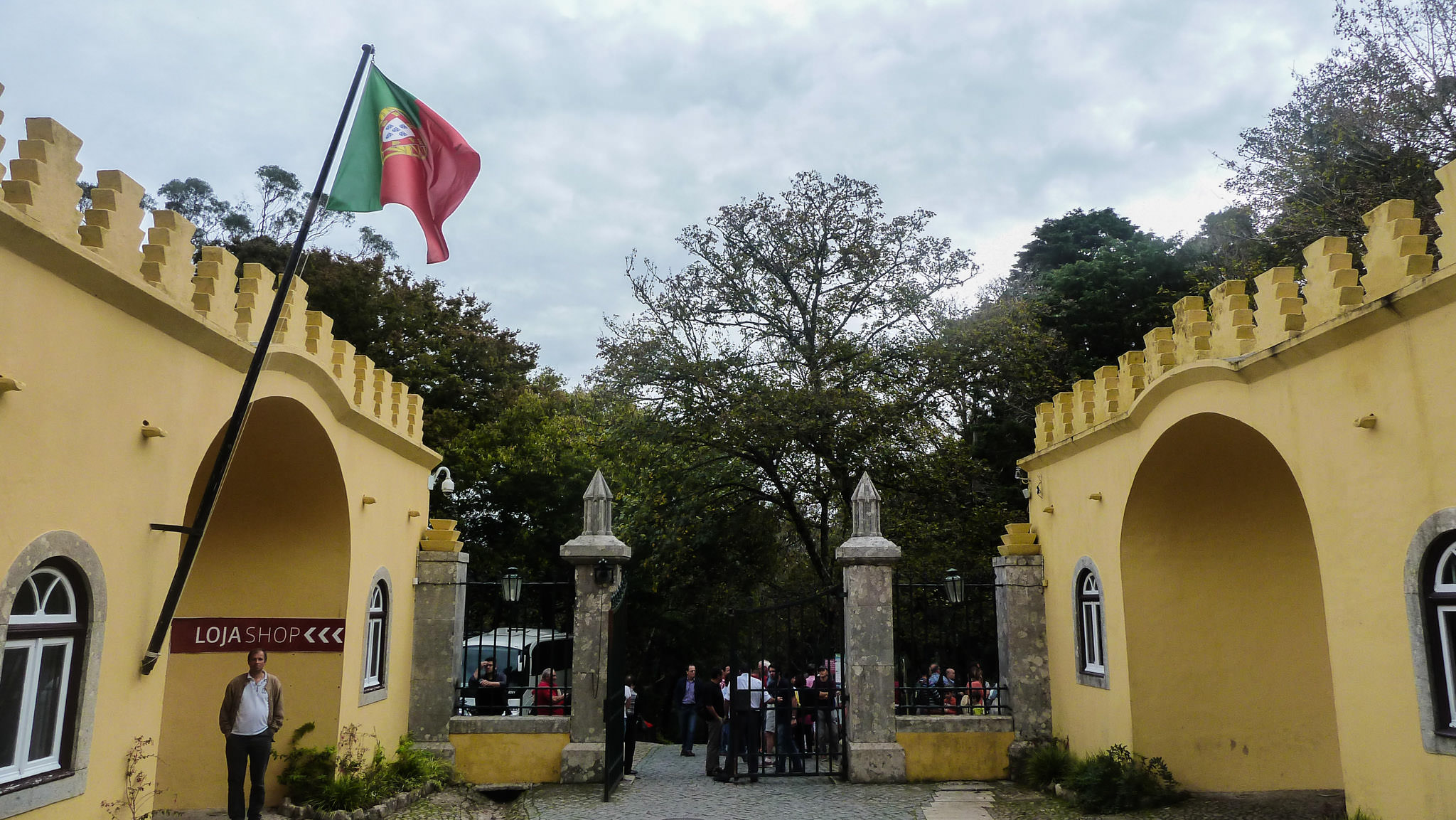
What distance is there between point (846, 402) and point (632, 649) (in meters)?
11.7

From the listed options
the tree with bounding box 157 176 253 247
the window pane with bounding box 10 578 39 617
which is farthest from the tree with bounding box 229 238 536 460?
the window pane with bounding box 10 578 39 617

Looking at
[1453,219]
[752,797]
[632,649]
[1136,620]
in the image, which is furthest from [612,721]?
[632,649]

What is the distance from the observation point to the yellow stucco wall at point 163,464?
212 inches

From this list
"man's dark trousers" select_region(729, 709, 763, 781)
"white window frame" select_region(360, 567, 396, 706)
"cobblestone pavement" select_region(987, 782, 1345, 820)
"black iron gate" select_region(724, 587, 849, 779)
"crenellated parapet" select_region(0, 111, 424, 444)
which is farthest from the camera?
"man's dark trousers" select_region(729, 709, 763, 781)

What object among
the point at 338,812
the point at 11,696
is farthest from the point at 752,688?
the point at 11,696

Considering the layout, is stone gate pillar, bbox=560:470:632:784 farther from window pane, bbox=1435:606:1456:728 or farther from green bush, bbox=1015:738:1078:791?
window pane, bbox=1435:606:1456:728

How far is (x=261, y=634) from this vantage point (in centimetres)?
968

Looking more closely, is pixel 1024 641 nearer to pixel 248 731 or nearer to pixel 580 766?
pixel 580 766

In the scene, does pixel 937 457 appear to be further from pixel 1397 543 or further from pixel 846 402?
pixel 1397 543

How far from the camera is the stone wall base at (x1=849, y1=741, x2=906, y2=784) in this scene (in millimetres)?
11289

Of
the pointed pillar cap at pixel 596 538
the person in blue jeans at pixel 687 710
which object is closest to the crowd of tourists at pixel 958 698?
the person in blue jeans at pixel 687 710

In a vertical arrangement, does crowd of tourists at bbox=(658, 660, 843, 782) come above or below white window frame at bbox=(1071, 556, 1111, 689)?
below

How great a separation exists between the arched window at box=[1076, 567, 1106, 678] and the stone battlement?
174 centimetres

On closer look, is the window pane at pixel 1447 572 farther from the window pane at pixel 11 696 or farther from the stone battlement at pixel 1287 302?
the window pane at pixel 11 696
